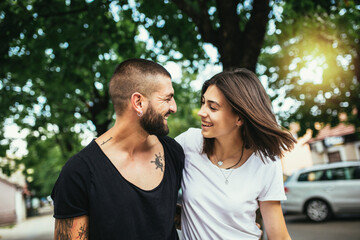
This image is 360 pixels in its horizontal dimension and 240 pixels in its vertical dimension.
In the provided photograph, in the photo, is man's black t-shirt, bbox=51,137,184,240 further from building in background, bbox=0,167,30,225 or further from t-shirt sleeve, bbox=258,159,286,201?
building in background, bbox=0,167,30,225

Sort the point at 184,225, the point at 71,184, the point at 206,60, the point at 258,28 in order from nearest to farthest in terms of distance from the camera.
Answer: the point at 71,184, the point at 184,225, the point at 258,28, the point at 206,60

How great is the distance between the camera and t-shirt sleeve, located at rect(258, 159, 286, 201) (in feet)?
7.22

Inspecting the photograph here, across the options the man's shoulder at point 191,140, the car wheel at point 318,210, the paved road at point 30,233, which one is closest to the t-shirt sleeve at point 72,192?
the man's shoulder at point 191,140

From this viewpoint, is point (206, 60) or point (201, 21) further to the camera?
point (206, 60)

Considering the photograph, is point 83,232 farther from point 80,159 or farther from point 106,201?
point 80,159

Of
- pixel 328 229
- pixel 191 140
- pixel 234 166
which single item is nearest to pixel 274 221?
pixel 234 166

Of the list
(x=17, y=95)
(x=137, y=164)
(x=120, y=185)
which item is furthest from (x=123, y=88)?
(x=17, y=95)

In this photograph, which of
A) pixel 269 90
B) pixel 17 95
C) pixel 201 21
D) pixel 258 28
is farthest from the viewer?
pixel 269 90

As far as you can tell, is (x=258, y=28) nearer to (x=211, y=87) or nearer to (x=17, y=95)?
(x=211, y=87)

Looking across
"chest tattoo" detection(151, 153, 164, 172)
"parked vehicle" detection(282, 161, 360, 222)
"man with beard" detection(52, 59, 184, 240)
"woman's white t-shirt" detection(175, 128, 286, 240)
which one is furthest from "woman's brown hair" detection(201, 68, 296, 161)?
"parked vehicle" detection(282, 161, 360, 222)

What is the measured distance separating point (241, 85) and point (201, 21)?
6.66 ft

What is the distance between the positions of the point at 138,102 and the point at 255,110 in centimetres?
92

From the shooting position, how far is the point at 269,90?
10359mm

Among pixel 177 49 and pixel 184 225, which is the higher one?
pixel 177 49
